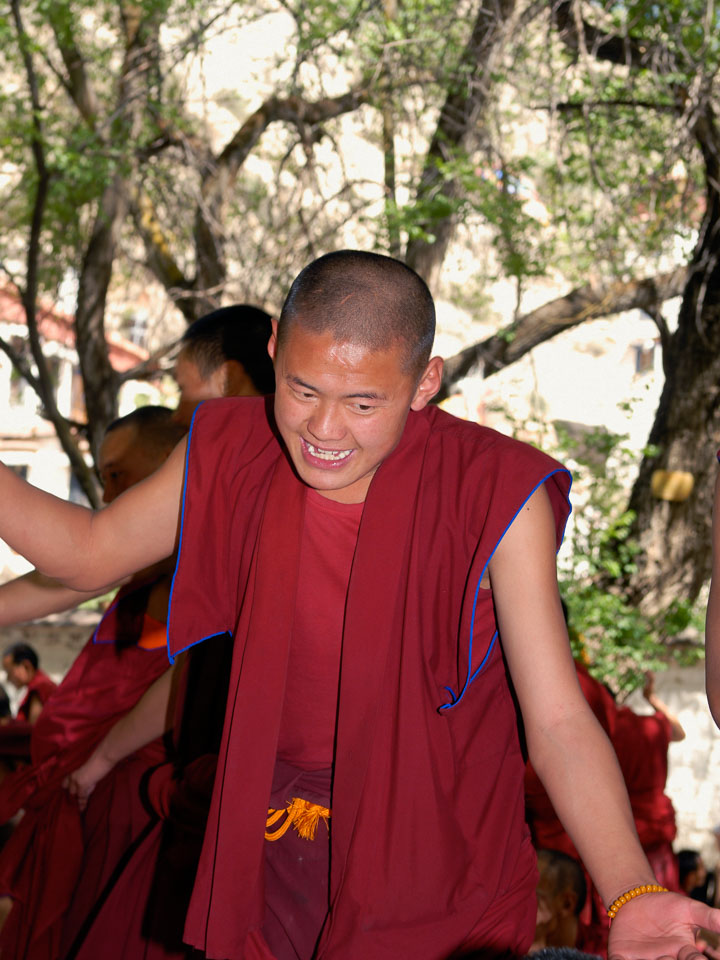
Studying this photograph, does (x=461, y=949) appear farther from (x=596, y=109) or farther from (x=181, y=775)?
(x=596, y=109)

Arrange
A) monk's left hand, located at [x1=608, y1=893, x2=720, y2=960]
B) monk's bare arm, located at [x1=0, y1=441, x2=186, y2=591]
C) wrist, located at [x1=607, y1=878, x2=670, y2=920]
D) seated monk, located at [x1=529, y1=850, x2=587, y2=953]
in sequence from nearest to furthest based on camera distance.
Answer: monk's left hand, located at [x1=608, y1=893, x2=720, y2=960] → wrist, located at [x1=607, y1=878, x2=670, y2=920] → monk's bare arm, located at [x1=0, y1=441, x2=186, y2=591] → seated monk, located at [x1=529, y1=850, x2=587, y2=953]

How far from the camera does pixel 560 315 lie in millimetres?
7703

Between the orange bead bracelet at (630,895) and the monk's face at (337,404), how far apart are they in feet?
2.41

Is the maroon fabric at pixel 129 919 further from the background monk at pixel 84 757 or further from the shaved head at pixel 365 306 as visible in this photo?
the shaved head at pixel 365 306

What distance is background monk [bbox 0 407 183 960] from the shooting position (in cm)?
279

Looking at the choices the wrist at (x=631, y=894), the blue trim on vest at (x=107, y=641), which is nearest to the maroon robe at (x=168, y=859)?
the blue trim on vest at (x=107, y=641)

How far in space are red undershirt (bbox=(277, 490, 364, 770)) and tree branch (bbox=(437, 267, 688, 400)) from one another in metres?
5.68

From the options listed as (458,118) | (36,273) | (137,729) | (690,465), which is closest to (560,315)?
(690,465)

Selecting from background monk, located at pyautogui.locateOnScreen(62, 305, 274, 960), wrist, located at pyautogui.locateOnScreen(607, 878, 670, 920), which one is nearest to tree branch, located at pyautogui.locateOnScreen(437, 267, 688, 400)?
background monk, located at pyautogui.locateOnScreen(62, 305, 274, 960)

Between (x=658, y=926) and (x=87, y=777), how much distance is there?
1796 mm

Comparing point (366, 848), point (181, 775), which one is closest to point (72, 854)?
point (181, 775)

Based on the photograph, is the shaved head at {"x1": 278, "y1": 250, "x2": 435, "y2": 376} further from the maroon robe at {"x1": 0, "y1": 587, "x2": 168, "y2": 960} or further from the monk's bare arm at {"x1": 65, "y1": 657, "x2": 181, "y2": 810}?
the maroon robe at {"x1": 0, "y1": 587, "x2": 168, "y2": 960}

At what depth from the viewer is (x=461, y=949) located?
1799 mm

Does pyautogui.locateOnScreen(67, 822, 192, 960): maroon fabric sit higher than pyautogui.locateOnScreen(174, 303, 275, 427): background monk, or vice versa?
pyautogui.locateOnScreen(174, 303, 275, 427): background monk
